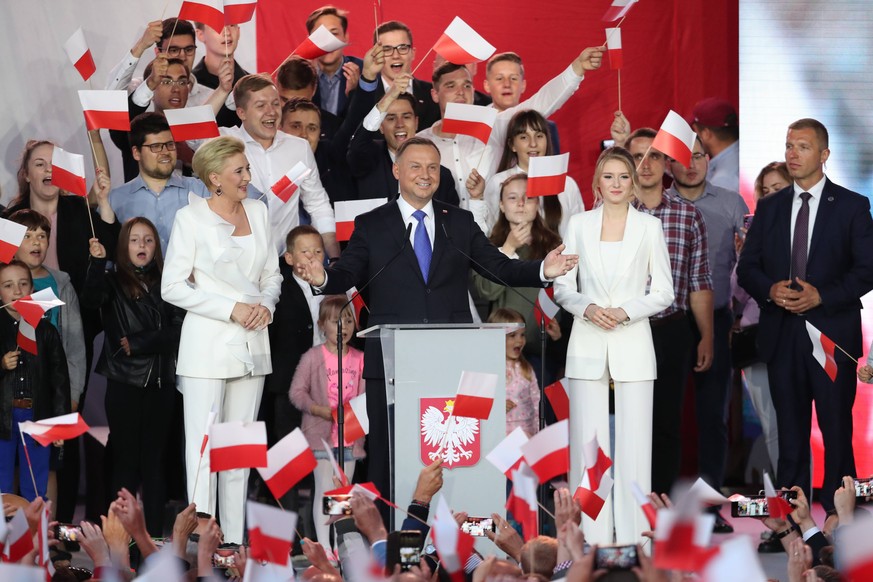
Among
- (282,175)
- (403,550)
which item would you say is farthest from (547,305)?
(403,550)

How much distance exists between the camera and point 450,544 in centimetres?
343

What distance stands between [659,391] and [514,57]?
2071 mm

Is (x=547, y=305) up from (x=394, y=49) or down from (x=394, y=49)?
down

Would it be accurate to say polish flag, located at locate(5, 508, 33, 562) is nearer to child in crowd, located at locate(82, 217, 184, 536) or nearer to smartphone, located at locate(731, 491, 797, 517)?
smartphone, located at locate(731, 491, 797, 517)

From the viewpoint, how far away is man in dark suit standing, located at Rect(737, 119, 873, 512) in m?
6.66

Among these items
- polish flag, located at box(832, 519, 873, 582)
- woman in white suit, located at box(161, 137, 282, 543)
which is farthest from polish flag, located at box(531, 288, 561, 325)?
polish flag, located at box(832, 519, 873, 582)

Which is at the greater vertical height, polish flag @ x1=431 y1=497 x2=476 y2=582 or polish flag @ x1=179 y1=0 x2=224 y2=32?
polish flag @ x1=179 y1=0 x2=224 y2=32

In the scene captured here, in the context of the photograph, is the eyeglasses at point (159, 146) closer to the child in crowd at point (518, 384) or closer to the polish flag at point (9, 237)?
the polish flag at point (9, 237)

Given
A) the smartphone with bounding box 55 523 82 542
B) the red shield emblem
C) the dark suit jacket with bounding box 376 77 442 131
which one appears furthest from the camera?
the dark suit jacket with bounding box 376 77 442 131

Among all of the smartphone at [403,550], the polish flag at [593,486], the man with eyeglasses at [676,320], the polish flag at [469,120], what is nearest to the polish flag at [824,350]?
the man with eyeglasses at [676,320]

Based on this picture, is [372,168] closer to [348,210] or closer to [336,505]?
[348,210]

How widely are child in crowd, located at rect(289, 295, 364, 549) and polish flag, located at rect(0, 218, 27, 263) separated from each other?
58.4 inches

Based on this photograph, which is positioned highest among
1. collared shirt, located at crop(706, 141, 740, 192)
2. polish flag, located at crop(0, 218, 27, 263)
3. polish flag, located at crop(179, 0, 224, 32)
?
polish flag, located at crop(179, 0, 224, 32)

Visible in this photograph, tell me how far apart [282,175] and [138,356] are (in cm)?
125
